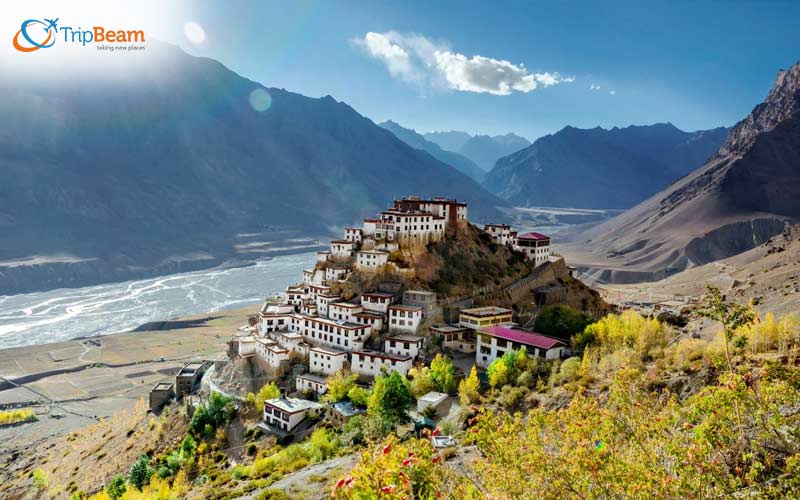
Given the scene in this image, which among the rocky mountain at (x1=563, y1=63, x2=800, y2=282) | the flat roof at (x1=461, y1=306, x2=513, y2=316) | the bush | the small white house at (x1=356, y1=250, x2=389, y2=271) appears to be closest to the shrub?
the small white house at (x1=356, y1=250, x2=389, y2=271)

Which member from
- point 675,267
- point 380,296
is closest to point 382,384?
point 380,296

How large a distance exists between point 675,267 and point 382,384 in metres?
141

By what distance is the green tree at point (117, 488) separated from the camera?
1543 inches

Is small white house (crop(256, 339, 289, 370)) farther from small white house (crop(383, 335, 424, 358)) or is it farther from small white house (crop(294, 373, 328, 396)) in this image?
small white house (crop(383, 335, 424, 358))

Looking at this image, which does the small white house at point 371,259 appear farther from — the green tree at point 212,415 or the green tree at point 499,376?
the green tree at point 499,376

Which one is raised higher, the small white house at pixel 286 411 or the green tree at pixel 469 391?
the green tree at pixel 469 391

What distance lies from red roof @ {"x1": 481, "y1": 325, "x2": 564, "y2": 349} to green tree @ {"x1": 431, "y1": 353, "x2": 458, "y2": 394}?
5.31 metres

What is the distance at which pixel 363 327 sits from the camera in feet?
167

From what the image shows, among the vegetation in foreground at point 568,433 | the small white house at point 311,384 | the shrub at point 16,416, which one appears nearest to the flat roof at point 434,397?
the vegetation in foreground at point 568,433

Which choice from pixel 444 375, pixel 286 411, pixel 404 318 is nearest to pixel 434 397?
pixel 444 375

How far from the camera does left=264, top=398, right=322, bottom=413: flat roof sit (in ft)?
140

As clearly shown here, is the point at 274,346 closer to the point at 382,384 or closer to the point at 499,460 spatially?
the point at 382,384

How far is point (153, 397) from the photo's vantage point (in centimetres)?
5862

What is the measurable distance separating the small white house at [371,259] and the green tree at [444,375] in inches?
668
